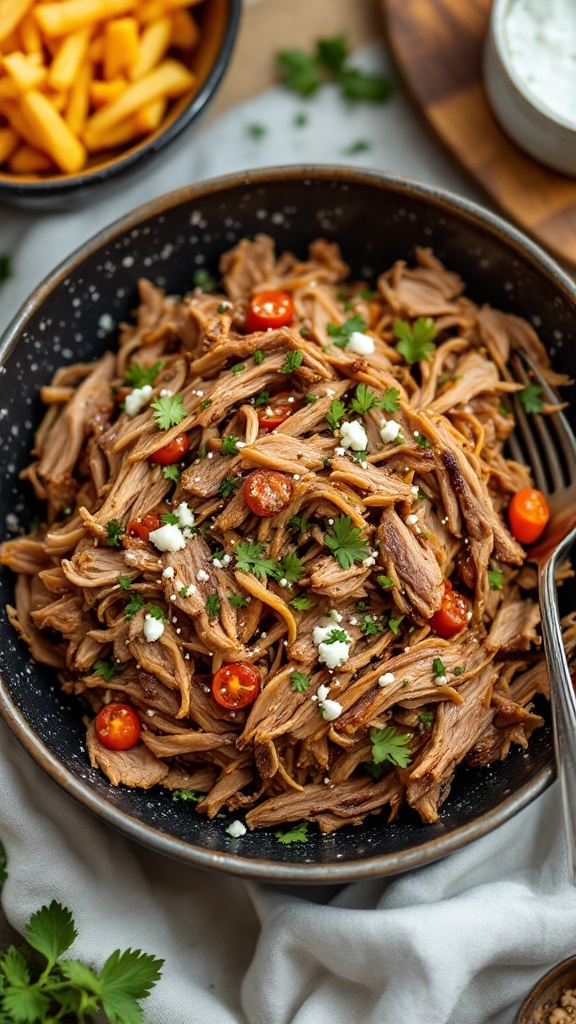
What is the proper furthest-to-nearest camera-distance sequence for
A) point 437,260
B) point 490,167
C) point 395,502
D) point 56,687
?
point 490,167, point 437,260, point 56,687, point 395,502

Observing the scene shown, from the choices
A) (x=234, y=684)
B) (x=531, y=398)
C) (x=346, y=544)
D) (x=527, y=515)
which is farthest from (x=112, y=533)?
(x=531, y=398)

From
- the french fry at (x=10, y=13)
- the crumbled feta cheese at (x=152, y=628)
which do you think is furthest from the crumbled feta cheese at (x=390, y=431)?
the french fry at (x=10, y=13)

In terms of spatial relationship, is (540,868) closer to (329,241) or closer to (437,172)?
(329,241)

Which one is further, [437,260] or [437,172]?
[437,172]

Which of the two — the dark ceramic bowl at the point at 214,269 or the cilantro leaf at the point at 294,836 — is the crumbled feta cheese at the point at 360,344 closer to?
the dark ceramic bowl at the point at 214,269

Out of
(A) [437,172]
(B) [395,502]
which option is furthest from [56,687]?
(A) [437,172]
